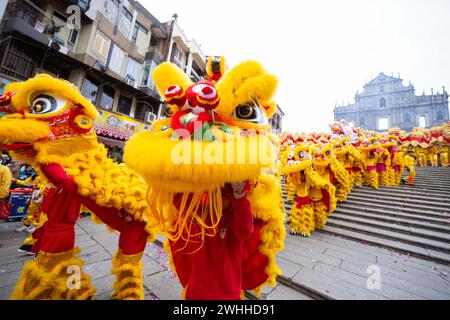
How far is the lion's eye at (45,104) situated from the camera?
1.65 meters

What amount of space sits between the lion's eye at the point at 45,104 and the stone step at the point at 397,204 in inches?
324

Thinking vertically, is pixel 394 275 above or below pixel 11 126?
below

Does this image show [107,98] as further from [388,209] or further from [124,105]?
[388,209]

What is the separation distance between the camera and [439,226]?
4.88 m

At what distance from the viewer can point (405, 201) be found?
6.67m

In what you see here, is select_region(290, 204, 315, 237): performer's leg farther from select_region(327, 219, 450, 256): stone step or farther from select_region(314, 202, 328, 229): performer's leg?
select_region(327, 219, 450, 256): stone step

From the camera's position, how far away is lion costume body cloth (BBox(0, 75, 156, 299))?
1602 millimetres

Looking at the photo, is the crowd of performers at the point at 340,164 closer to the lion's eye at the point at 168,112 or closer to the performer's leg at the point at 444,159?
the performer's leg at the point at 444,159

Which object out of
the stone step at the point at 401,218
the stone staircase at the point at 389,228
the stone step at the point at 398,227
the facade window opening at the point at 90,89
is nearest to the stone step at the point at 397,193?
the stone staircase at the point at 389,228

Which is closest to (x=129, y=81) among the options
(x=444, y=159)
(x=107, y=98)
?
(x=107, y=98)
